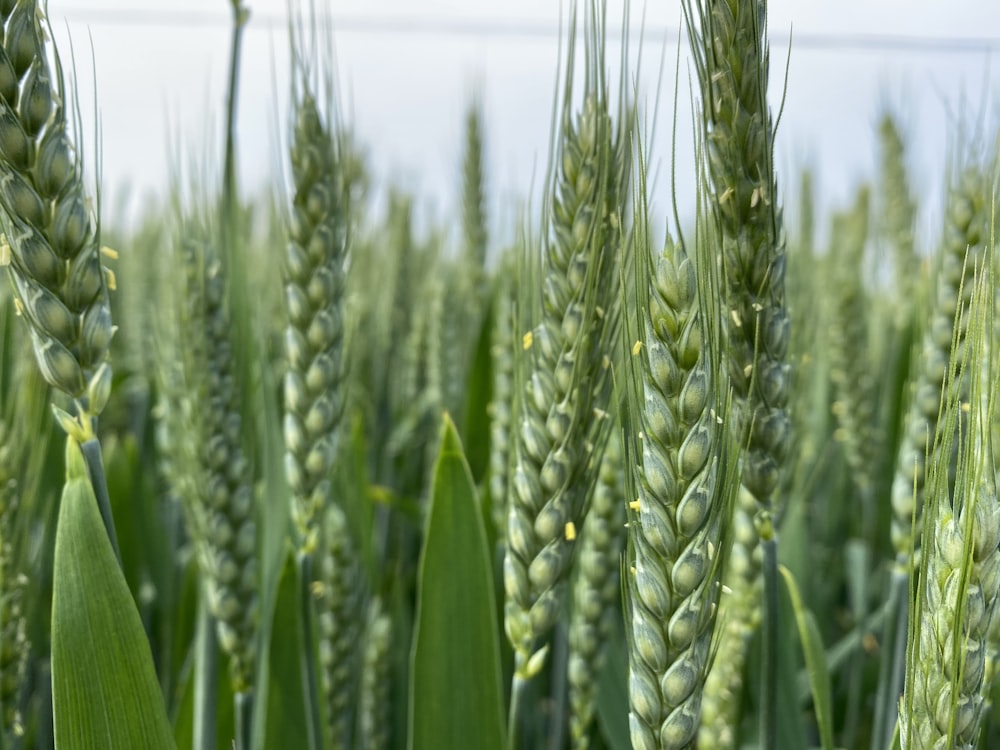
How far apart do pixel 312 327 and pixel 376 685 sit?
2.47 feet

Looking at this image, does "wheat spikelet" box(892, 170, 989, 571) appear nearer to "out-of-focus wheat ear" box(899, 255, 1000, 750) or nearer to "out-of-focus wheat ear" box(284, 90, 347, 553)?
"out-of-focus wheat ear" box(899, 255, 1000, 750)

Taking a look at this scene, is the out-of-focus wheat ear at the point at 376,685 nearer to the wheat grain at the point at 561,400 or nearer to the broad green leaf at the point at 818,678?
the wheat grain at the point at 561,400

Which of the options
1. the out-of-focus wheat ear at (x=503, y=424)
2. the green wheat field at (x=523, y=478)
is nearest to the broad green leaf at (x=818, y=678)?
the green wheat field at (x=523, y=478)

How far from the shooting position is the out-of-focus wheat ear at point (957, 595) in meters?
0.67

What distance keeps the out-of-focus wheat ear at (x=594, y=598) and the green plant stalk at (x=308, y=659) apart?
33 centimetres

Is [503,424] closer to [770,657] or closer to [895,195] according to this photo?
[770,657]

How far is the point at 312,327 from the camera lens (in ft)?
3.63

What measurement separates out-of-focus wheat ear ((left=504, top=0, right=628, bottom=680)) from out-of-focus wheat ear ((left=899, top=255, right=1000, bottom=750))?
0.33 meters

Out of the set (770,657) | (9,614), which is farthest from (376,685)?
(770,657)

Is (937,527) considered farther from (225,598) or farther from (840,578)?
(840,578)

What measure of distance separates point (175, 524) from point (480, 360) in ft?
2.87

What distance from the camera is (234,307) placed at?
3.98 feet

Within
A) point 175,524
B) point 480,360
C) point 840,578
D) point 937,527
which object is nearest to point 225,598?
point 937,527

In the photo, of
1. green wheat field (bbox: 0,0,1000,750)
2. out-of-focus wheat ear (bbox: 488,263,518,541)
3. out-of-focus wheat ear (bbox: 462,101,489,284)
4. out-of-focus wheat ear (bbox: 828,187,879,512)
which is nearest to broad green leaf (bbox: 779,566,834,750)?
green wheat field (bbox: 0,0,1000,750)
